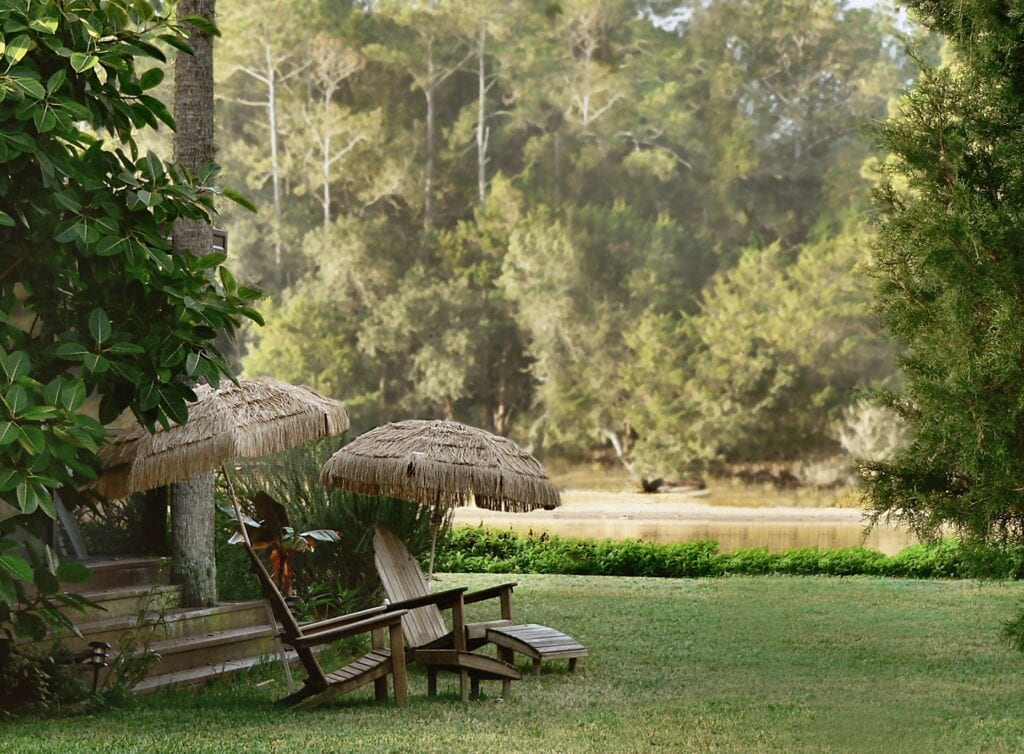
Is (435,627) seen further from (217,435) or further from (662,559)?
(662,559)

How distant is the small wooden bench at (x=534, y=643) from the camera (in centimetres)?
689

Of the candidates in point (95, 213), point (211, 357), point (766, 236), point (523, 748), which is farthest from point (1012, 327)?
point (766, 236)

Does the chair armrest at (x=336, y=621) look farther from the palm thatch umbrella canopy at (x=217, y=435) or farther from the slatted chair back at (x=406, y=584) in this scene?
the palm thatch umbrella canopy at (x=217, y=435)

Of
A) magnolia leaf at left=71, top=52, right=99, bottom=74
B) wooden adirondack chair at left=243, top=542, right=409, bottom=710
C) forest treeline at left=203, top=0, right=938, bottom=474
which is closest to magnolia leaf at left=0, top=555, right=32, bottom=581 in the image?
wooden adirondack chair at left=243, top=542, right=409, bottom=710

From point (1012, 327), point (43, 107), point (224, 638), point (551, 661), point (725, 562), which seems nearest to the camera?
point (43, 107)

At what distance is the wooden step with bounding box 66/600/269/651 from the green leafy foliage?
1075mm

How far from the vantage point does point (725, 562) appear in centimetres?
1403

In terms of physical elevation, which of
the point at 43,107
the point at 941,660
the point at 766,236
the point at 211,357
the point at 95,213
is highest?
the point at 766,236

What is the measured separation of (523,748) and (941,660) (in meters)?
4.11

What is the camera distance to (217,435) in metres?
5.72

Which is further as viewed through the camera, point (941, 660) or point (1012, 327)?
point (941, 660)

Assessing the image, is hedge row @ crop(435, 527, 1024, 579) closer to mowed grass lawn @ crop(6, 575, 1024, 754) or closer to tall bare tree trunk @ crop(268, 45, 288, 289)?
mowed grass lawn @ crop(6, 575, 1024, 754)

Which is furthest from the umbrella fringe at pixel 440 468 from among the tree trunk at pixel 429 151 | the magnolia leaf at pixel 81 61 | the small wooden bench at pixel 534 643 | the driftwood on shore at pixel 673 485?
the tree trunk at pixel 429 151

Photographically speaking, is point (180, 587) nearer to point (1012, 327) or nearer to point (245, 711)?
point (245, 711)
